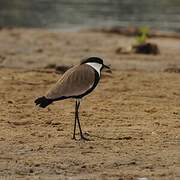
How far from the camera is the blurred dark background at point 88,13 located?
26797 millimetres

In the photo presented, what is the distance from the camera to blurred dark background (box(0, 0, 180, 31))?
2680 centimetres

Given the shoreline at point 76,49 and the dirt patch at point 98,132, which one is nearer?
the dirt patch at point 98,132

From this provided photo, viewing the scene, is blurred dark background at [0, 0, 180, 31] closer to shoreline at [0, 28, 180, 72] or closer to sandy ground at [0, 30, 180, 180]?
shoreline at [0, 28, 180, 72]

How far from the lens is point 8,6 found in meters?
33.1

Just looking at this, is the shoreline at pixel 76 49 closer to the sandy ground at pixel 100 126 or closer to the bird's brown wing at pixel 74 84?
the sandy ground at pixel 100 126

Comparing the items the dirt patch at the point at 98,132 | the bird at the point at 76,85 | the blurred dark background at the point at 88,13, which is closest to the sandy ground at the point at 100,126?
the dirt patch at the point at 98,132

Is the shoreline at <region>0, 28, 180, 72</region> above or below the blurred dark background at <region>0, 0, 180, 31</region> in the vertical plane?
below

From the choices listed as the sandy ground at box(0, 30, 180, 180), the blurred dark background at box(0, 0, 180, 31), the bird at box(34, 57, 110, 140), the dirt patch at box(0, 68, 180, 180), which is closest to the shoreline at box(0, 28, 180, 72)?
the sandy ground at box(0, 30, 180, 180)

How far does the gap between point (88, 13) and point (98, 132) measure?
20359mm

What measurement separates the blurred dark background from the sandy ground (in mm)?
9526

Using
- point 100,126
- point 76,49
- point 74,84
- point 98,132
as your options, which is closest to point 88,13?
point 76,49

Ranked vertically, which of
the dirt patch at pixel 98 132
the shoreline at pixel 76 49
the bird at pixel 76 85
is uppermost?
the shoreline at pixel 76 49

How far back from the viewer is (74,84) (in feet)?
29.0

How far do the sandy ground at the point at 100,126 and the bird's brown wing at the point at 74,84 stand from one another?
1.88 ft
